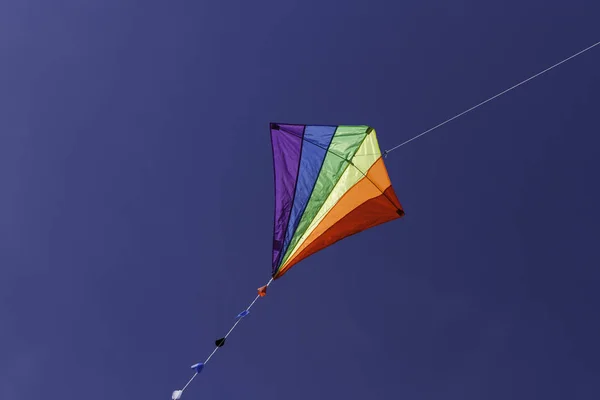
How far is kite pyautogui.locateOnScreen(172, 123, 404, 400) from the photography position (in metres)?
8.52

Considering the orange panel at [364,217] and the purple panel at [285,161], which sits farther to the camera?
the purple panel at [285,161]

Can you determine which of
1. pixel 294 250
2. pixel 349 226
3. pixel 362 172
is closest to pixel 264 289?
pixel 294 250

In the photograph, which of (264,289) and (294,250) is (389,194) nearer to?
(294,250)

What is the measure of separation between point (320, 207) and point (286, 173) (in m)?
1.18

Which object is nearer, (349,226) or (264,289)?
(264,289)

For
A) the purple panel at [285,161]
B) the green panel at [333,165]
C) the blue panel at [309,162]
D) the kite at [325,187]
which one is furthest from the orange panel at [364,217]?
the purple panel at [285,161]

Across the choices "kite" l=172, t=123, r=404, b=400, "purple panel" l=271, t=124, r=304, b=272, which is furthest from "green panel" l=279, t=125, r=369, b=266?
"purple panel" l=271, t=124, r=304, b=272

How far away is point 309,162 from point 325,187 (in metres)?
0.73

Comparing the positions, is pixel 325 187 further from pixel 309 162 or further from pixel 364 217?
pixel 364 217

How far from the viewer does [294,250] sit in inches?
328

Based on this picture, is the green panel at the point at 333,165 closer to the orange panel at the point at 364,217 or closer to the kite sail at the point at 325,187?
the kite sail at the point at 325,187

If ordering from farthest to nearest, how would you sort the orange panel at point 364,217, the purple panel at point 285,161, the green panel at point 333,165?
1. the purple panel at point 285,161
2. the green panel at point 333,165
3. the orange panel at point 364,217

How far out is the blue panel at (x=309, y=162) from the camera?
348 inches

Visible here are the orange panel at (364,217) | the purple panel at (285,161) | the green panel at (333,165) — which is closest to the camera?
the orange panel at (364,217)
